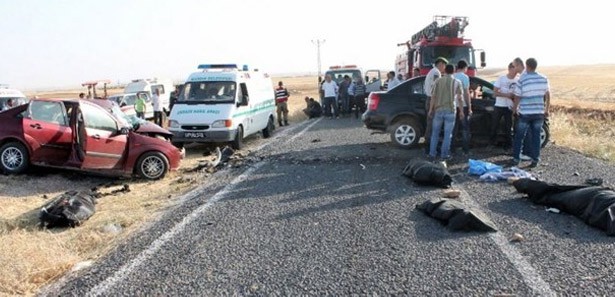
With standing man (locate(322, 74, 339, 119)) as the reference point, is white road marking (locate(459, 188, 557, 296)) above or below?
below

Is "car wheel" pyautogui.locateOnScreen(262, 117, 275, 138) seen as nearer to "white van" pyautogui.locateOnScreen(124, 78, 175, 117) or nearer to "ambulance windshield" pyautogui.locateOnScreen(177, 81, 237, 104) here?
"ambulance windshield" pyautogui.locateOnScreen(177, 81, 237, 104)

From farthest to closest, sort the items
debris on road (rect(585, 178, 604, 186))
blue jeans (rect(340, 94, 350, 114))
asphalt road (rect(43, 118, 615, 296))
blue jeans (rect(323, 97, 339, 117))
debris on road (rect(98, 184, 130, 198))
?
blue jeans (rect(340, 94, 350, 114)) < blue jeans (rect(323, 97, 339, 117)) < debris on road (rect(98, 184, 130, 198)) < debris on road (rect(585, 178, 604, 186)) < asphalt road (rect(43, 118, 615, 296))

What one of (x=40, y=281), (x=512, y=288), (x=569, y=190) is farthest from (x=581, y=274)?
(x=40, y=281)

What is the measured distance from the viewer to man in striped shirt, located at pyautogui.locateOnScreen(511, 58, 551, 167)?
870 cm

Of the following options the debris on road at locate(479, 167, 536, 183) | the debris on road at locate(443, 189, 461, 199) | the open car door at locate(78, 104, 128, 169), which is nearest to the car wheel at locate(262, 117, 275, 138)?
the open car door at locate(78, 104, 128, 169)

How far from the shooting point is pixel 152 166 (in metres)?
9.52

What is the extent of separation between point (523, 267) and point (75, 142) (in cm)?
742

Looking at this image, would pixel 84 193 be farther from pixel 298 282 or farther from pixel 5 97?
pixel 5 97

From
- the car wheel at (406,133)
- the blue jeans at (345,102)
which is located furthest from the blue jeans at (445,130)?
the blue jeans at (345,102)

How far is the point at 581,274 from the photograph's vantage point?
414cm

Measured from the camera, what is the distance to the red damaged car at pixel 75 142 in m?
9.01

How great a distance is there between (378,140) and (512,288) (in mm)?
9149

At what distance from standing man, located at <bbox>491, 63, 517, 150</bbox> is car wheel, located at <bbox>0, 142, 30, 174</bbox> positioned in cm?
863

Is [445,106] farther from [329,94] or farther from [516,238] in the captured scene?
[329,94]
